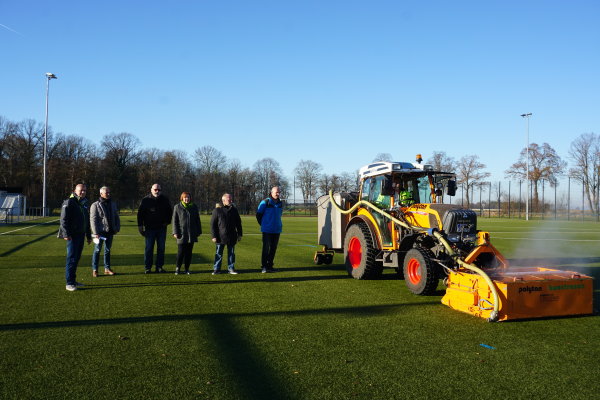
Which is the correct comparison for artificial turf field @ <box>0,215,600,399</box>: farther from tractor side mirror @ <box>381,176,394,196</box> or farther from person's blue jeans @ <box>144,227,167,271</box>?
tractor side mirror @ <box>381,176,394,196</box>

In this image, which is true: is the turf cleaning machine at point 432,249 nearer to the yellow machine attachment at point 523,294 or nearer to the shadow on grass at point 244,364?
the yellow machine attachment at point 523,294

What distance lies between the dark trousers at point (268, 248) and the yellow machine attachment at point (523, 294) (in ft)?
15.4

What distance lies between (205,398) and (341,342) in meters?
1.94

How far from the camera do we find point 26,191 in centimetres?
5962

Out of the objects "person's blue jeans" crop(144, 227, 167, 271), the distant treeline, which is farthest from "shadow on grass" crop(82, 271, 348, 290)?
the distant treeline

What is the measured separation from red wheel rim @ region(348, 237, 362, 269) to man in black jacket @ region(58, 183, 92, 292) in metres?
5.05

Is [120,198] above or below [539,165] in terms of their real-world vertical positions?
below

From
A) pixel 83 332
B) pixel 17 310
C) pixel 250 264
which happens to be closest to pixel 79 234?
pixel 17 310

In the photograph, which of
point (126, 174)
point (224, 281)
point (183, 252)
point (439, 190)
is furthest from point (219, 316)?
point (126, 174)

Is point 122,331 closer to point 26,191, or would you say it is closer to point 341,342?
point 341,342

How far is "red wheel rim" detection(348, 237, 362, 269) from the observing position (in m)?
9.64

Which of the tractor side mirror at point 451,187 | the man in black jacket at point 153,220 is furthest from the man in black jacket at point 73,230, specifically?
the tractor side mirror at point 451,187

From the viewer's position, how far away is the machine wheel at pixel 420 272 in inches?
292

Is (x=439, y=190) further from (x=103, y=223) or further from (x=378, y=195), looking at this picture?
(x=103, y=223)
